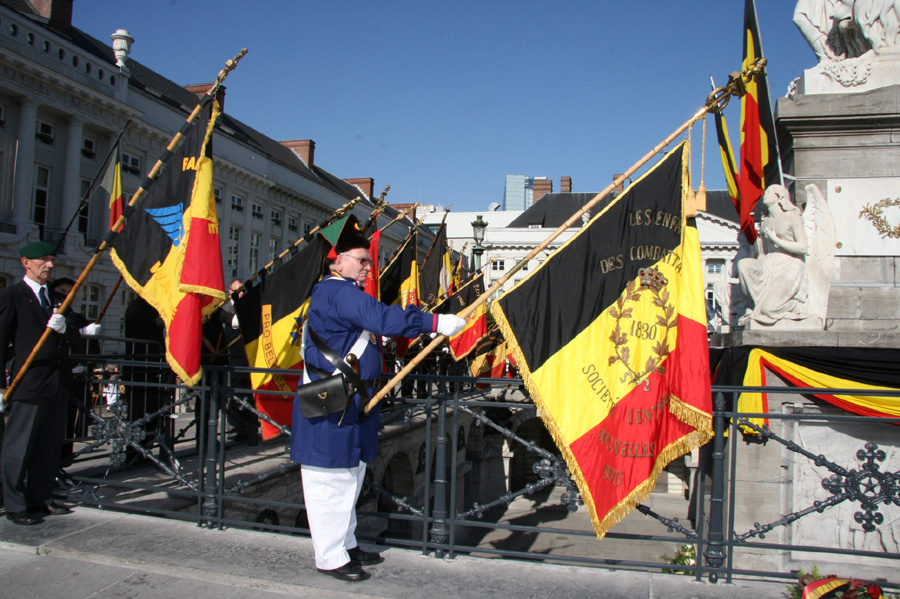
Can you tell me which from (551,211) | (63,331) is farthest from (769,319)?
(551,211)

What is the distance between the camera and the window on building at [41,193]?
25297 millimetres

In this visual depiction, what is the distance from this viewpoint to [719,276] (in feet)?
178

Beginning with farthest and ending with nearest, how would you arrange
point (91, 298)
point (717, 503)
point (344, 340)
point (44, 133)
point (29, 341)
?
point (91, 298) → point (44, 133) → point (29, 341) → point (717, 503) → point (344, 340)

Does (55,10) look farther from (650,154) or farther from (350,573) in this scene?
(350,573)

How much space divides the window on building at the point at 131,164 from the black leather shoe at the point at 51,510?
85.2ft

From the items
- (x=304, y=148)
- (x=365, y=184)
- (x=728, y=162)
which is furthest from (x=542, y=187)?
(x=728, y=162)

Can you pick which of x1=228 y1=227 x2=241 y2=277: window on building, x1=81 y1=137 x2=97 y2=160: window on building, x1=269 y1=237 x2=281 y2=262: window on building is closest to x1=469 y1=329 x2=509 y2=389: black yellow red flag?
x1=81 y1=137 x2=97 y2=160: window on building

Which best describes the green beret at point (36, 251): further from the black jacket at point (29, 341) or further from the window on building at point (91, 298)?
the window on building at point (91, 298)

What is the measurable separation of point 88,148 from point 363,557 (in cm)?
2834

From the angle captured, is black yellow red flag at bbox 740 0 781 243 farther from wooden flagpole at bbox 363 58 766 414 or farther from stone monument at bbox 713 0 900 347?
wooden flagpole at bbox 363 58 766 414

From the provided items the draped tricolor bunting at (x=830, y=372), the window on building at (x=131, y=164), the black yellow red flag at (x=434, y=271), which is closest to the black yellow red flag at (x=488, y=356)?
the black yellow red flag at (x=434, y=271)

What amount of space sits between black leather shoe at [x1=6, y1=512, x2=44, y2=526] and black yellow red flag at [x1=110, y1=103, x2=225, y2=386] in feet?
4.81

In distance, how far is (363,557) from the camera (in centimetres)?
419

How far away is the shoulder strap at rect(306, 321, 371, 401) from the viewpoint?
397 centimetres
